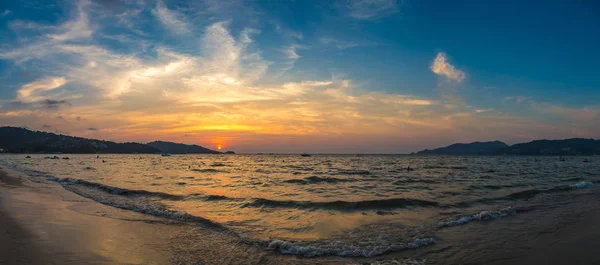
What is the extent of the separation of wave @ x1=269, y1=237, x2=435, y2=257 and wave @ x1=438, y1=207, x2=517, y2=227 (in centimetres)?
335

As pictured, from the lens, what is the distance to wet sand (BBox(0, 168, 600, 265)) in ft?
27.1

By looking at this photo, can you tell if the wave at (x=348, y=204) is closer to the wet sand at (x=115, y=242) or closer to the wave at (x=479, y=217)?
the wave at (x=479, y=217)

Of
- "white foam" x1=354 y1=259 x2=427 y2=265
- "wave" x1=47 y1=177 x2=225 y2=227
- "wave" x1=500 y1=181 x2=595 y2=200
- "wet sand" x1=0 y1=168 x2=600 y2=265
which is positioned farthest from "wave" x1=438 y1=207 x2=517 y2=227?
"wave" x1=47 y1=177 x2=225 y2=227

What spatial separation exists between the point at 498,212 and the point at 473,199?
5136mm

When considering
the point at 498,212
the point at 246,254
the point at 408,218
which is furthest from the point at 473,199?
the point at 246,254

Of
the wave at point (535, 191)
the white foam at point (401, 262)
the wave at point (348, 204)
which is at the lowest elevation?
the wave at point (348, 204)

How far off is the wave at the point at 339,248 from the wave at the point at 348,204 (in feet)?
23.8

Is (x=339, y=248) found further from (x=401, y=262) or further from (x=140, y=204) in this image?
(x=140, y=204)

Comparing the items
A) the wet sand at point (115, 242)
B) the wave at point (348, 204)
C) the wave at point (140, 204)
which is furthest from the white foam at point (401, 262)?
the wave at point (348, 204)

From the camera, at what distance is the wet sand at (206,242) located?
8266 millimetres

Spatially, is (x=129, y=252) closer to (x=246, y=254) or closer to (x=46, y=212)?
(x=246, y=254)

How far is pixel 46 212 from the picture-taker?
47.8 ft

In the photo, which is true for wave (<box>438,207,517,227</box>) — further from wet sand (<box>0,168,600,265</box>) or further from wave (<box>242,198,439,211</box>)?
wave (<box>242,198,439,211</box>)

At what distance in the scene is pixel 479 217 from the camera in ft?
45.6
